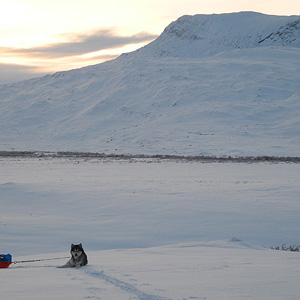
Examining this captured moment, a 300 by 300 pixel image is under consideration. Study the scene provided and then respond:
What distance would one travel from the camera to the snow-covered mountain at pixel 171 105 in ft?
205

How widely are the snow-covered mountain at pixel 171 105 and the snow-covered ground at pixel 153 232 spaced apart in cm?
2626

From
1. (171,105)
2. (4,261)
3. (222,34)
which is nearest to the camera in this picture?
(4,261)

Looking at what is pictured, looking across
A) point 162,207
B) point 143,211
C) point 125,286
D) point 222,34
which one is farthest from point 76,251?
point 222,34

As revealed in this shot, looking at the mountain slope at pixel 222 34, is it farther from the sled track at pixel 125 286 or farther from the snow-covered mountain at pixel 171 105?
the sled track at pixel 125 286

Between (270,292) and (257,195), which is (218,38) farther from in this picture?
(270,292)

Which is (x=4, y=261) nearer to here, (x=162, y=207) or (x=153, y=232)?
(x=153, y=232)

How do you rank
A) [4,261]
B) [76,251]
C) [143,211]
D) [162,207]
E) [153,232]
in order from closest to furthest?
[76,251]
[4,261]
[153,232]
[143,211]
[162,207]

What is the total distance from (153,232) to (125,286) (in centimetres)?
757

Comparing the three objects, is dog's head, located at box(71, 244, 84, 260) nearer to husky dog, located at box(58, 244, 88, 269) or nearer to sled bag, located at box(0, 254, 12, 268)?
husky dog, located at box(58, 244, 88, 269)

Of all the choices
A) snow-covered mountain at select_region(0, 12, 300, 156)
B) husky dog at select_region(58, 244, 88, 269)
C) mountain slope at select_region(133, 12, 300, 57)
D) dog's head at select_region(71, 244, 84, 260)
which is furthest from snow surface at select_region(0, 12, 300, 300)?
mountain slope at select_region(133, 12, 300, 57)

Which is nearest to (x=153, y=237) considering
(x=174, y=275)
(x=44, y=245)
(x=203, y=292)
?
(x=44, y=245)

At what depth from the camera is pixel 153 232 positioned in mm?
13625

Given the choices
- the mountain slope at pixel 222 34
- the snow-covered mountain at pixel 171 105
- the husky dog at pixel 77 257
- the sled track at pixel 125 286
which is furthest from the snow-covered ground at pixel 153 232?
the mountain slope at pixel 222 34

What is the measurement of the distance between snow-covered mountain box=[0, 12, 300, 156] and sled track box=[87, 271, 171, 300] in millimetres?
41237
